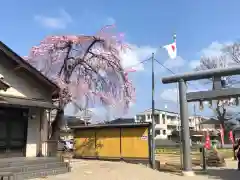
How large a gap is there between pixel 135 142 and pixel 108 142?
2230mm

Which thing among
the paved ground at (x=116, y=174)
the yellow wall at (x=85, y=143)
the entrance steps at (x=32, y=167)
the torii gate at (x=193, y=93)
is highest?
the torii gate at (x=193, y=93)

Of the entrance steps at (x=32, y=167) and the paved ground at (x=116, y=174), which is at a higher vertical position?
the entrance steps at (x=32, y=167)

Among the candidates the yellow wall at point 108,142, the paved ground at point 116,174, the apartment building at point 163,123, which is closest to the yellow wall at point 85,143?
the yellow wall at point 108,142

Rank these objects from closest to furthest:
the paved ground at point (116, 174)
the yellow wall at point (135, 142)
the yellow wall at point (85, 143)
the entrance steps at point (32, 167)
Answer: the entrance steps at point (32, 167), the paved ground at point (116, 174), the yellow wall at point (135, 142), the yellow wall at point (85, 143)

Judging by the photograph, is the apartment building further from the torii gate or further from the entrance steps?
the entrance steps

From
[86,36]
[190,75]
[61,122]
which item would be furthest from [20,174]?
[86,36]

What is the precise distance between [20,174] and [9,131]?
329cm

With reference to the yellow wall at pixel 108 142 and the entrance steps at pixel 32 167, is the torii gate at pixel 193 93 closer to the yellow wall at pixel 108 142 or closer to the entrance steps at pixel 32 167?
the yellow wall at pixel 108 142

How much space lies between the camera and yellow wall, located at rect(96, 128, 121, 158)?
21531 mm

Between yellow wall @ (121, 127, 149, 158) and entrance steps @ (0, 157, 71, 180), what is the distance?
517cm

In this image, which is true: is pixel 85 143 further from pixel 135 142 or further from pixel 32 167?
pixel 32 167

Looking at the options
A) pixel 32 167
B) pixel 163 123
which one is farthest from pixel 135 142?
pixel 163 123

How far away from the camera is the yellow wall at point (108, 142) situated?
2153 cm

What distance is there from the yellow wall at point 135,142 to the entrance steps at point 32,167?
204 inches
